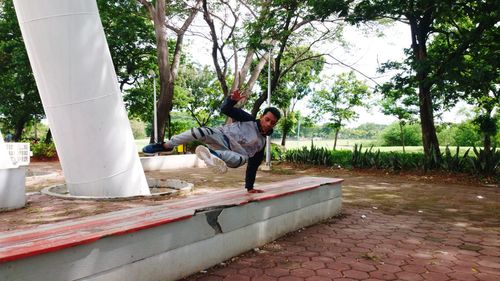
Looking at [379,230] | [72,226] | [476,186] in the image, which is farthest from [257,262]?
[476,186]

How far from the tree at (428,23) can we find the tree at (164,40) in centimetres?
758

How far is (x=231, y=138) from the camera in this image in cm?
416

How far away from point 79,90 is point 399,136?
43913 millimetres

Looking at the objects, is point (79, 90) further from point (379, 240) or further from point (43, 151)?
point (43, 151)

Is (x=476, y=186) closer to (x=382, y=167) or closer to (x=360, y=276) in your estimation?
(x=382, y=167)

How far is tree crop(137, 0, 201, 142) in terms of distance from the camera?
50.4ft

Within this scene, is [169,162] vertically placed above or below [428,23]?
below

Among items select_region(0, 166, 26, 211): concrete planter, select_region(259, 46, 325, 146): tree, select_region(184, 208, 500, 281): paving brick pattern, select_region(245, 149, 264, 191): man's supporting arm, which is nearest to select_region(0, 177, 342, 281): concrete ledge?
select_region(184, 208, 500, 281): paving brick pattern

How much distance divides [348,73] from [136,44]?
53.8 ft

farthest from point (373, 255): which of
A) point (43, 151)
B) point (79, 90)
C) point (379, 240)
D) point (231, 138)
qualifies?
point (43, 151)

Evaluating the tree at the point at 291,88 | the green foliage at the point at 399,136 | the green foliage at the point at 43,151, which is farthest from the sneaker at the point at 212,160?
the green foliage at the point at 399,136

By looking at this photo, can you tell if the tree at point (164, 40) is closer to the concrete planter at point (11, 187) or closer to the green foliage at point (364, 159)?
the green foliage at point (364, 159)

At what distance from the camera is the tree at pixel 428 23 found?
36.9 ft

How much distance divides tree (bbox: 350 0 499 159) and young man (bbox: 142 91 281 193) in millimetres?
9132
